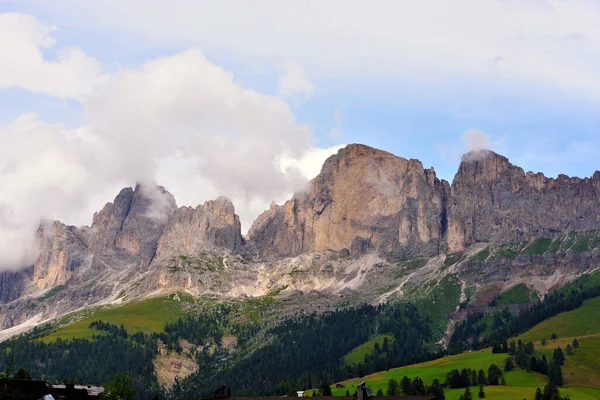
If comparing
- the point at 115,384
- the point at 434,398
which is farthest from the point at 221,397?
the point at 434,398

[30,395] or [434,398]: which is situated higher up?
[30,395]

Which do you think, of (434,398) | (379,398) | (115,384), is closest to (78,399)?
(115,384)

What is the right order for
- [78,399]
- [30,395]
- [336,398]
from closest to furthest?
[30,395] < [78,399] < [336,398]

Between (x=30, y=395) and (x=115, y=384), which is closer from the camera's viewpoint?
(x=30, y=395)

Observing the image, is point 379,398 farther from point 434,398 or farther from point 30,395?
point 30,395

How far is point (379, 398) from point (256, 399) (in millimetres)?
31902

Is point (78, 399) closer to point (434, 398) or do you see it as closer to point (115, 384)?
point (115, 384)

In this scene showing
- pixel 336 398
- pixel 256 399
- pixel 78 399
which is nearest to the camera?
pixel 78 399

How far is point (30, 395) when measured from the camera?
132m

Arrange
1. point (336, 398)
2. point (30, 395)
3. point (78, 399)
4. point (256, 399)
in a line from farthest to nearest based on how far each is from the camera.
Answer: point (256, 399), point (336, 398), point (78, 399), point (30, 395)

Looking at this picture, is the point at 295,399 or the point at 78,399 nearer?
the point at 78,399

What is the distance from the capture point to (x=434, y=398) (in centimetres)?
14588

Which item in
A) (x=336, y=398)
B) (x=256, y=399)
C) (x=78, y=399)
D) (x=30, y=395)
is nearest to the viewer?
(x=30, y=395)

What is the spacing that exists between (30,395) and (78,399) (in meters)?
11.0
